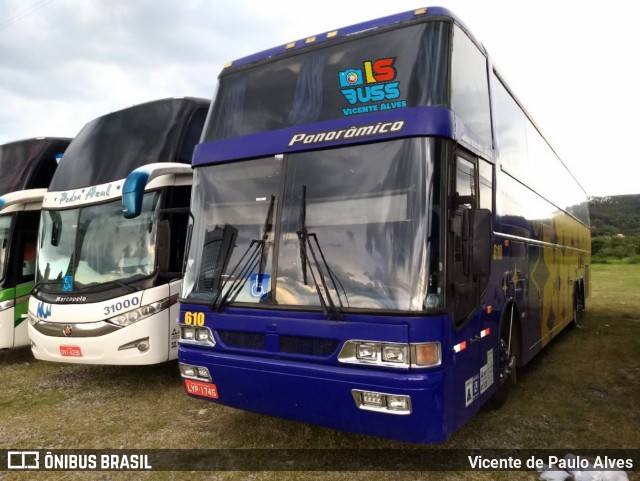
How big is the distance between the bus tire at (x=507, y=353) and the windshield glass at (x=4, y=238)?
7728mm

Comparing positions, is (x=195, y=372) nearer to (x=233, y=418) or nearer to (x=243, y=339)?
(x=243, y=339)

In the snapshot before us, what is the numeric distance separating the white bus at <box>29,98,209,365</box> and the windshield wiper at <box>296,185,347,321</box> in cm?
213

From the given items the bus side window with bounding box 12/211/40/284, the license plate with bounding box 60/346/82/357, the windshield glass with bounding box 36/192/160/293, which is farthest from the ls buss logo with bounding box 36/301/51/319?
the bus side window with bounding box 12/211/40/284

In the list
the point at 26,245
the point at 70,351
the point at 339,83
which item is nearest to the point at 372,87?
the point at 339,83

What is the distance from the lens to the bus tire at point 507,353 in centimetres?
529

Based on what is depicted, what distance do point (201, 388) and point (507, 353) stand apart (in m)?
3.15

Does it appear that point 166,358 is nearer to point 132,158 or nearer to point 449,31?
point 132,158

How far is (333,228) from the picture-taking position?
3959 millimetres

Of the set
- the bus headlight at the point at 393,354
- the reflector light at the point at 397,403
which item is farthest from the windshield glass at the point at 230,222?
the reflector light at the point at 397,403

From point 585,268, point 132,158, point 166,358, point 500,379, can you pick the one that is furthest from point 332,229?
point 585,268

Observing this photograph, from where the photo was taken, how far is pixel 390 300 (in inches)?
144

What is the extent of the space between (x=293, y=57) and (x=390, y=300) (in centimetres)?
252

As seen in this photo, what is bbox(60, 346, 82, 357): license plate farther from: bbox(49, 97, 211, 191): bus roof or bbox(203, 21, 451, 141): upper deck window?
bbox(203, 21, 451, 141): upper deck window

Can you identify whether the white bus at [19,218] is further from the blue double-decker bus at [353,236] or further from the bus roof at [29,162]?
the blue double-decker bus at [353,236]
